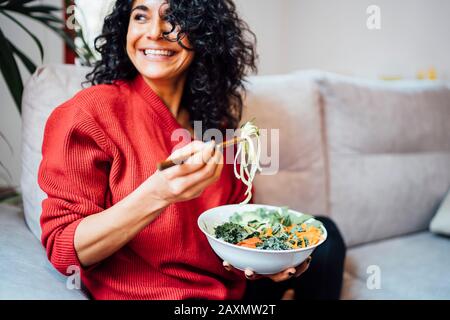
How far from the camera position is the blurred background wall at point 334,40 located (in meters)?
2.04

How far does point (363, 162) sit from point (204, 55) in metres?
0.87

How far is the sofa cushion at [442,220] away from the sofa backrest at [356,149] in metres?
0.08

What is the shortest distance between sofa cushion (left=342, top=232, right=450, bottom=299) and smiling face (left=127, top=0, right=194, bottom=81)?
925mm

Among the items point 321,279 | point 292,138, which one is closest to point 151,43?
point 292,138

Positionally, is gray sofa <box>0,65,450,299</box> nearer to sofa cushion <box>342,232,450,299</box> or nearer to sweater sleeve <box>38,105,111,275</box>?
sofa cushion <box>342,232,450,299</box>

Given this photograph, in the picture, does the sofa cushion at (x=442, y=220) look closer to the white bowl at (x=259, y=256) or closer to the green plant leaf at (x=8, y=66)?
the white bowl at (x=259, y=256)

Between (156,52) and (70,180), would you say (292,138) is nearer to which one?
(156,52)

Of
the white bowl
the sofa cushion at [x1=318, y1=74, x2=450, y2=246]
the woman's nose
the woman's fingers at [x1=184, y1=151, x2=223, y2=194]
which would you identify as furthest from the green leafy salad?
the sofa cushion at [x1=318, y1=74, x2=450, y2=246]

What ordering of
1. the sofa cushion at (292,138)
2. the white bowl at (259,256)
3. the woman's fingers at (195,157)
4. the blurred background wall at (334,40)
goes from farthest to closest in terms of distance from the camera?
the blurred background wall at (334,40) → the sofa cushion at (292,138) → the white bowl at (259,256) → the woman's fingers at (195,157)

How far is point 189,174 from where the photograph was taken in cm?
67

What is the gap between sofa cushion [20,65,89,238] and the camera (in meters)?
1.10

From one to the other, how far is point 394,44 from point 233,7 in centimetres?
179

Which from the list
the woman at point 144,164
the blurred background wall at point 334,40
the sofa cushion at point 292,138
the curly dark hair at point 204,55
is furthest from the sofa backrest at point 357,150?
the blurred background wall at point 334,40

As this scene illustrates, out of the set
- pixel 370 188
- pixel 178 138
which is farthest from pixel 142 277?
pixel 370 188
